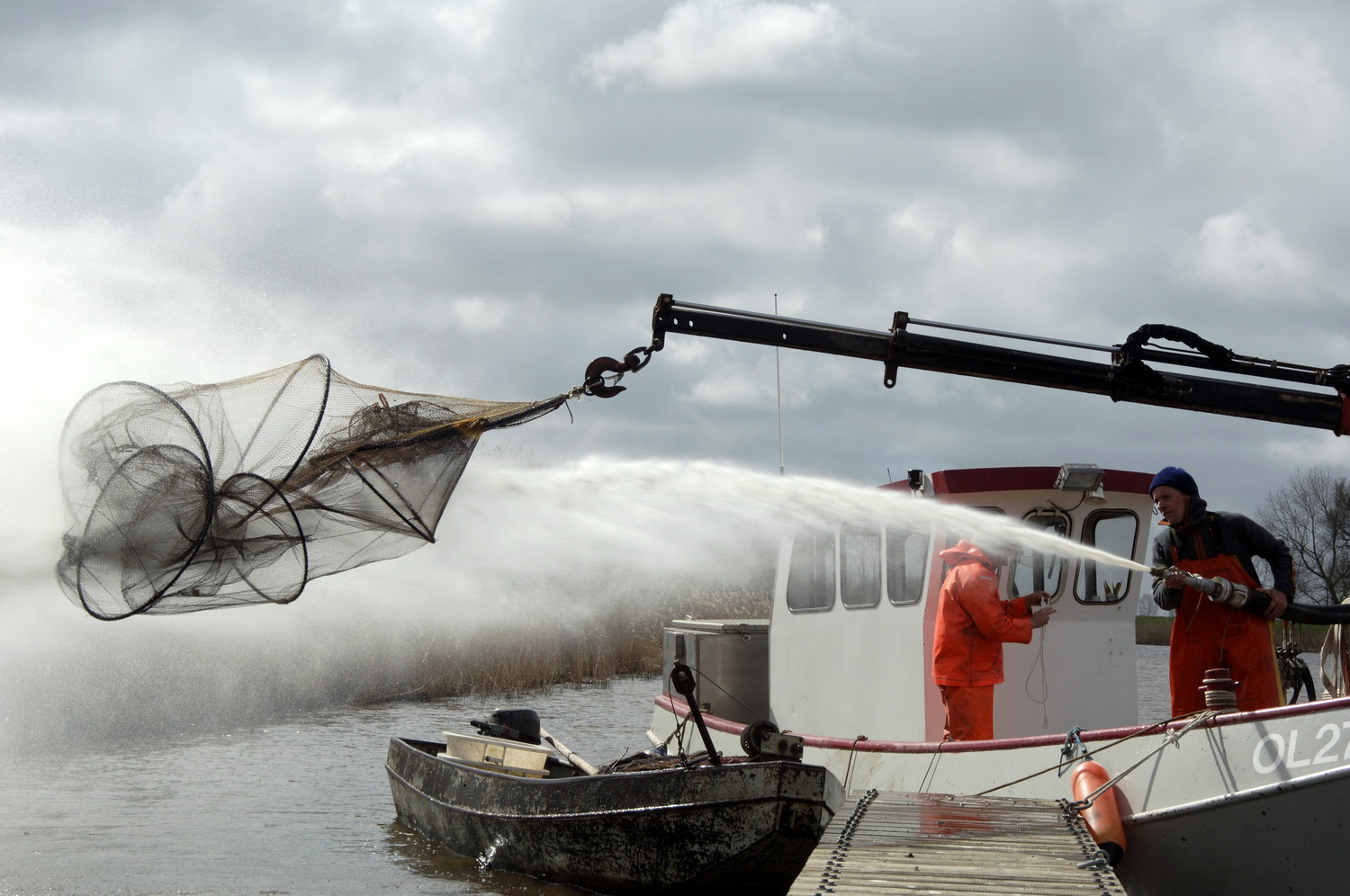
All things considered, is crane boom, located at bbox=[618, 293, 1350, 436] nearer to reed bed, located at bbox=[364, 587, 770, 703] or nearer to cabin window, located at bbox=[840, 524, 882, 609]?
cabin window, located at bbox=[840, 524, 882, 609]

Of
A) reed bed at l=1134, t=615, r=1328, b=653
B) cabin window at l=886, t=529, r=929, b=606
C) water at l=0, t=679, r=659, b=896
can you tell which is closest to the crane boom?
cabin window at l=886, t=529, r=929, b=606

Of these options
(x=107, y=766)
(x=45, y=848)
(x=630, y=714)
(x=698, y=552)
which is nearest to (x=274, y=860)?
(x=45, y=848)

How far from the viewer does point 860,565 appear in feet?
30.0

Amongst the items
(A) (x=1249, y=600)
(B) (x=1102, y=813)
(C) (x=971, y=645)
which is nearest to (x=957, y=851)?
(B) (x=1102, y=813)

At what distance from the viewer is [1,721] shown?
54.8 feet

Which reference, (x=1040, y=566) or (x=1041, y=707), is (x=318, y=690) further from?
(x=1040, y=566)

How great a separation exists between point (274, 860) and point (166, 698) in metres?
9.36

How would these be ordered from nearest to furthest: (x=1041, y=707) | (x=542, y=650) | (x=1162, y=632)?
(x=1041, y=707), (x=542, y=650), (x=1162, y=632)

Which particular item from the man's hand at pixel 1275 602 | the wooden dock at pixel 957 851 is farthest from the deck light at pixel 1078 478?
the wooden dock at pixel 957 851

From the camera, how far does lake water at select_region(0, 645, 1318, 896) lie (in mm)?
9547

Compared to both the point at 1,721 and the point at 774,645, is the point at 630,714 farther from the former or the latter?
the point at 774,645

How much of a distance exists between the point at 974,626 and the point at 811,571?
7.42 feet

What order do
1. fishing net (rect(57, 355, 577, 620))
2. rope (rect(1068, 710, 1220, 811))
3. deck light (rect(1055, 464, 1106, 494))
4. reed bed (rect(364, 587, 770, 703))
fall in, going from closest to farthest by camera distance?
rope (rect(1068, 710, 1220, 811)), fishing net (rect(57, 355, 577, 620)), deck light (rect(1055, 464, 1106, 494)), reed bed (rect(364, 587, 770, 703))

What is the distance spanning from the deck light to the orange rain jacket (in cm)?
81
